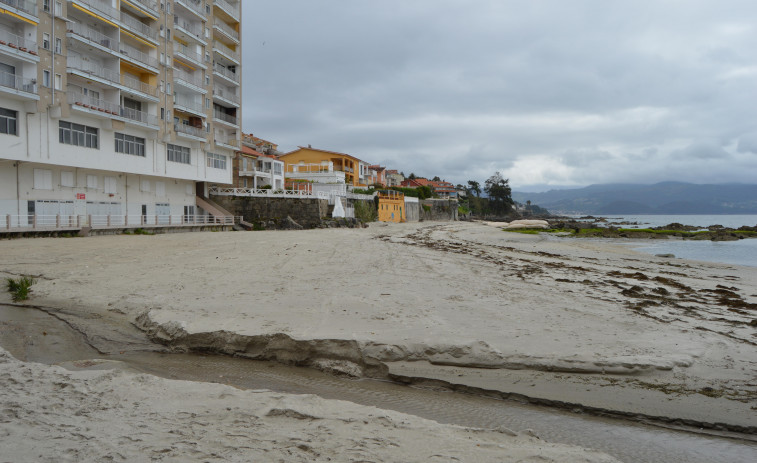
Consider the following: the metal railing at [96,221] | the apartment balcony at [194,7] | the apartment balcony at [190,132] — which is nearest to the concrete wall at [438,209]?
the metal railing at [96,221]

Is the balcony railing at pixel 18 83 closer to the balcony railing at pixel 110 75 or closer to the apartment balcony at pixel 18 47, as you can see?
the apartment balcony at pixel 18 47

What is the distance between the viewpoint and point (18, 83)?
25484 mm

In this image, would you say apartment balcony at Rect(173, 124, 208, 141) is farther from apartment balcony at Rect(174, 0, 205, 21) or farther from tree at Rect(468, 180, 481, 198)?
tree at Rect(468, 180, 481, 198)

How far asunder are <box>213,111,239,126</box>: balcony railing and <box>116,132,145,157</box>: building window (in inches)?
397

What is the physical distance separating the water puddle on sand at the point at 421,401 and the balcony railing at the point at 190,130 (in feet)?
109

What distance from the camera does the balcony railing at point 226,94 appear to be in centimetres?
4356

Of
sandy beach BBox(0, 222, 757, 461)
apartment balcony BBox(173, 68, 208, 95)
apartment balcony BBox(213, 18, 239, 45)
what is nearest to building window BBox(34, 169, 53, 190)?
apartment balcony BBox(173, 68, 208, 95)

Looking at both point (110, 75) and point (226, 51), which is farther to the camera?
point (226, 51)

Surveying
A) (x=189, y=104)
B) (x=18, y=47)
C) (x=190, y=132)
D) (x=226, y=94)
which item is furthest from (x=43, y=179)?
(x=226, y=94)

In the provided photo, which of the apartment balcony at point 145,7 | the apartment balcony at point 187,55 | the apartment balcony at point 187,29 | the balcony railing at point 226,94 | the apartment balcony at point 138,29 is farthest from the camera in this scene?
the balcony railing at point 226,94

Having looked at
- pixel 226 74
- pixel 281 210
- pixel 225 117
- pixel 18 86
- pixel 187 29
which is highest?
pixel 187 29

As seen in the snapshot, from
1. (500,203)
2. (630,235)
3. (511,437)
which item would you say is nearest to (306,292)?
(511,437)

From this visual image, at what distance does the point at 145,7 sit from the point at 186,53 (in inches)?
197

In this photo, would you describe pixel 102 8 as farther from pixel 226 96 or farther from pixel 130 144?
pixel 226 96
